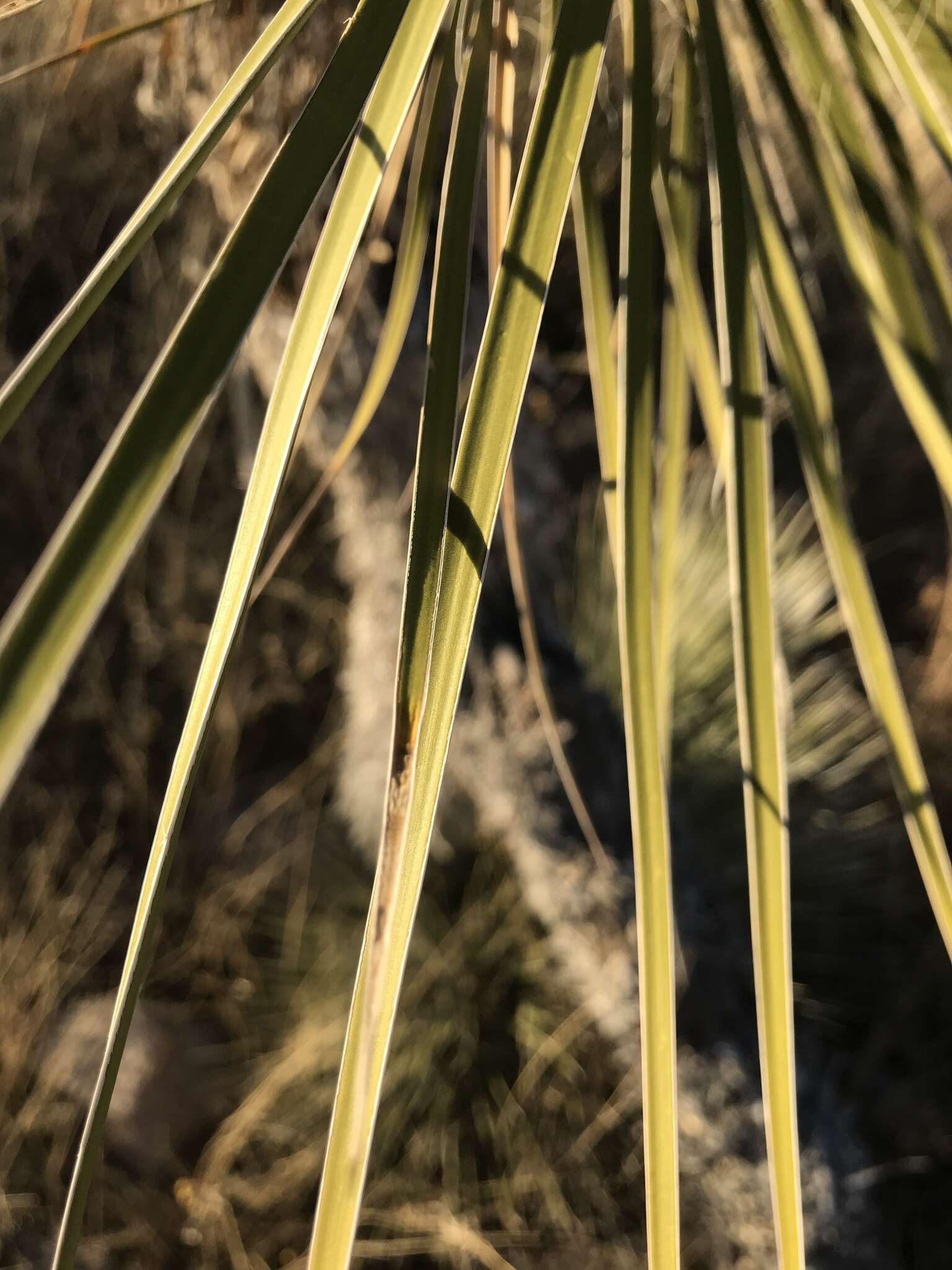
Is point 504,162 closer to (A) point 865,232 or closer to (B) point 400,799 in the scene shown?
(A) point 865,232

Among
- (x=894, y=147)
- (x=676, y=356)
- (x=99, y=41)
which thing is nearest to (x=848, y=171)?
(x=894, y=147)

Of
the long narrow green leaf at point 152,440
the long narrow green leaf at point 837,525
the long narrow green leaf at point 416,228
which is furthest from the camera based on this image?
the long narrow green leaf at point 416,228

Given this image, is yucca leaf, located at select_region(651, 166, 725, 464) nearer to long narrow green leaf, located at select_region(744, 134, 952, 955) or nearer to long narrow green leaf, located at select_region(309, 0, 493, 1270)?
long narrow green leaf, located at select_region(744, 134, 952, 955)

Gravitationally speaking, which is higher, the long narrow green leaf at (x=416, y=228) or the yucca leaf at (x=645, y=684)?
the long narrow green leaf at (x=416, y=228)

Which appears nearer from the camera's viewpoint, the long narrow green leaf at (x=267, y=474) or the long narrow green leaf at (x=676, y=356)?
the long narrow green leaf at (x=267, y=474)

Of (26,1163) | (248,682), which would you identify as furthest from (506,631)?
(26,1163)

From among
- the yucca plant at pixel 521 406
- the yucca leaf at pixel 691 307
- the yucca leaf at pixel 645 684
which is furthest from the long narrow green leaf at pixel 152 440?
the yucca leaf at pixel 691 307

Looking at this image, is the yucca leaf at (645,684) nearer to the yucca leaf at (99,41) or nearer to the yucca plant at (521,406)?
the yucca plant at (521,406)
